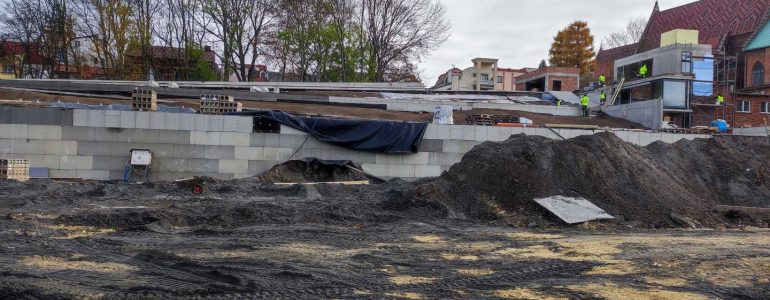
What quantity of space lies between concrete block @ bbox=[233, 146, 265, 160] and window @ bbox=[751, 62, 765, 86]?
40.8 meters

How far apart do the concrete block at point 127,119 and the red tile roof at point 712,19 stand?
4179 cm

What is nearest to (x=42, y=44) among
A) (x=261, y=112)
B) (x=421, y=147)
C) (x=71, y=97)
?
(x=71, y=97)

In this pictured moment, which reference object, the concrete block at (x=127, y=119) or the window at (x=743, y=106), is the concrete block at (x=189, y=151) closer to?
the concrete block at (x=127, y=119)

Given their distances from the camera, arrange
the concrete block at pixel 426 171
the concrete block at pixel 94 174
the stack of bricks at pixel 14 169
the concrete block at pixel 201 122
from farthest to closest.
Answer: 1. the concrete block at pixel 426 171
2. the concrete block at pixel 201 122
3. the concrete block at pixel 94 174
4. the stack of bricks at pixel 14 169

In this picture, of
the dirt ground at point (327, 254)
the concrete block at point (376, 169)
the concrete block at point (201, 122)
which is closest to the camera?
the dirt ground at point (327, 254)

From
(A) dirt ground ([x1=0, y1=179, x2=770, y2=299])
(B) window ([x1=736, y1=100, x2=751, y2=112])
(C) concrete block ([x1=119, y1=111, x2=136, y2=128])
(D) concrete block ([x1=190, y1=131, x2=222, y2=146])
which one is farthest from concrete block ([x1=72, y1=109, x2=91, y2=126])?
(B) window ([x1=736, y1=100, x2=751, y2=112])

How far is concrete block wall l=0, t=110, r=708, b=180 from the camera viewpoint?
16.0 m

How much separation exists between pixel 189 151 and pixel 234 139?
118 cm

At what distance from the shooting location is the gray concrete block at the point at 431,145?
57.9 feet

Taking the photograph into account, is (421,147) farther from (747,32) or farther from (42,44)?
(747,32)

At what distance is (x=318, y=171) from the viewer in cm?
1714

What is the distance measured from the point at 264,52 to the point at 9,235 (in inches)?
1416

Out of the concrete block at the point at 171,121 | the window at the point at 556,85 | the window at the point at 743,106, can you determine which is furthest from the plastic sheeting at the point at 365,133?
the window at the point at 743,106

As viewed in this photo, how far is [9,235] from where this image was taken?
8.25 metres
